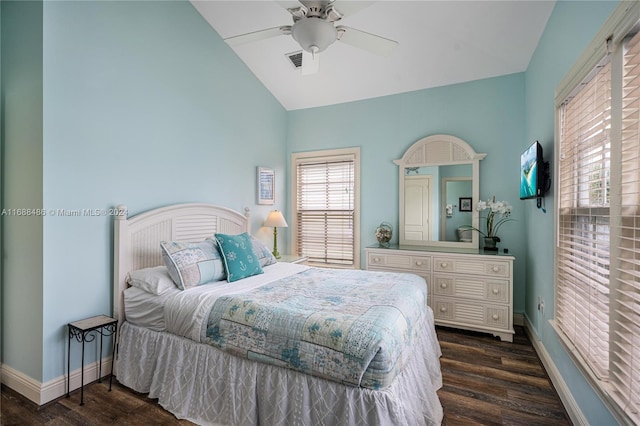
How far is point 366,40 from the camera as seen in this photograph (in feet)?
7.11

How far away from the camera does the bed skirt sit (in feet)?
4.95

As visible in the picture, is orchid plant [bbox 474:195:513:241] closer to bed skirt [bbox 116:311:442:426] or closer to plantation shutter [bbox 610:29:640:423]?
bed skirt [bbox 116:311:442:426]

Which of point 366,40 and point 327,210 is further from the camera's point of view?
point 327,210

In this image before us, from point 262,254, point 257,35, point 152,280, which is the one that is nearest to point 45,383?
point 152,280

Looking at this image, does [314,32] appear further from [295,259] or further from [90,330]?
[295,259]

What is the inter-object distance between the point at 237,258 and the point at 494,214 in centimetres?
285

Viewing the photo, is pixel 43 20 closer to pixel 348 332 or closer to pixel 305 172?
pixel 348 332

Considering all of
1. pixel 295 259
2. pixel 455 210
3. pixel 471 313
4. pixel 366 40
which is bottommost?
pixel 471 313

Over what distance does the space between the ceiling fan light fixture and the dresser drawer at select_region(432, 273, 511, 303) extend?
2.62m

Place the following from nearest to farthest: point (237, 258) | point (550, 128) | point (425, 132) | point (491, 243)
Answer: point (550, 128) < point (237, 258) < point (491, 243) < point (425, 132)

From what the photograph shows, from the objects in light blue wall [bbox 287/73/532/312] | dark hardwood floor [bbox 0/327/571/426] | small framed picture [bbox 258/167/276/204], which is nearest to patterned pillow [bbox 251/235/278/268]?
small framed picture [bbox 258/167/276/204]

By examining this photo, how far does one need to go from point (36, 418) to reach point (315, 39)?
2.93 metres

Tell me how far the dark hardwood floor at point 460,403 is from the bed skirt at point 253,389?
0.33 ft

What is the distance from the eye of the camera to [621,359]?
134 cm
